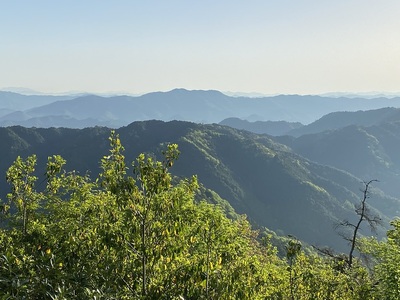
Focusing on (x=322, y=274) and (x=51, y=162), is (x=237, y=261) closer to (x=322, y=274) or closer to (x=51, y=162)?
(x=51, y=162)

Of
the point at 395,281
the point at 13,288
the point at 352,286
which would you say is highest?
the point at 13,288

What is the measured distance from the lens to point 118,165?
11.9 m

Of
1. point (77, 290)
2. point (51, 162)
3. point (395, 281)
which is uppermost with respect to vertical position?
point (51, 162)

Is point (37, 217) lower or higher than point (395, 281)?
higher

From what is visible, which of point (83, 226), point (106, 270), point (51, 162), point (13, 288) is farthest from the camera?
point (51, 162)

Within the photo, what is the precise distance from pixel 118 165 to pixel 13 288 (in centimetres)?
477

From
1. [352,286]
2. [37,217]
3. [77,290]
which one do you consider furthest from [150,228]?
[352,286]

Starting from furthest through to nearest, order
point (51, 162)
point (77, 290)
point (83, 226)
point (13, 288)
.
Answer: point (51, 162) → point (83, 226) → point (77, 290) → point (13, 288)

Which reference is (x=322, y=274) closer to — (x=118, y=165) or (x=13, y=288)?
(x=118, y=165)

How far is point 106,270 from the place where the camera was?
11422 millimetres

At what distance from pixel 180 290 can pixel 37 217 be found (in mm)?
8358

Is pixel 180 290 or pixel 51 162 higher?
pixel 51 162

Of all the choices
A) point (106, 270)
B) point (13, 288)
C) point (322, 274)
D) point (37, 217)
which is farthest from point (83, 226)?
point (322, 274)

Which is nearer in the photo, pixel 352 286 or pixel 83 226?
pixel 83 226
